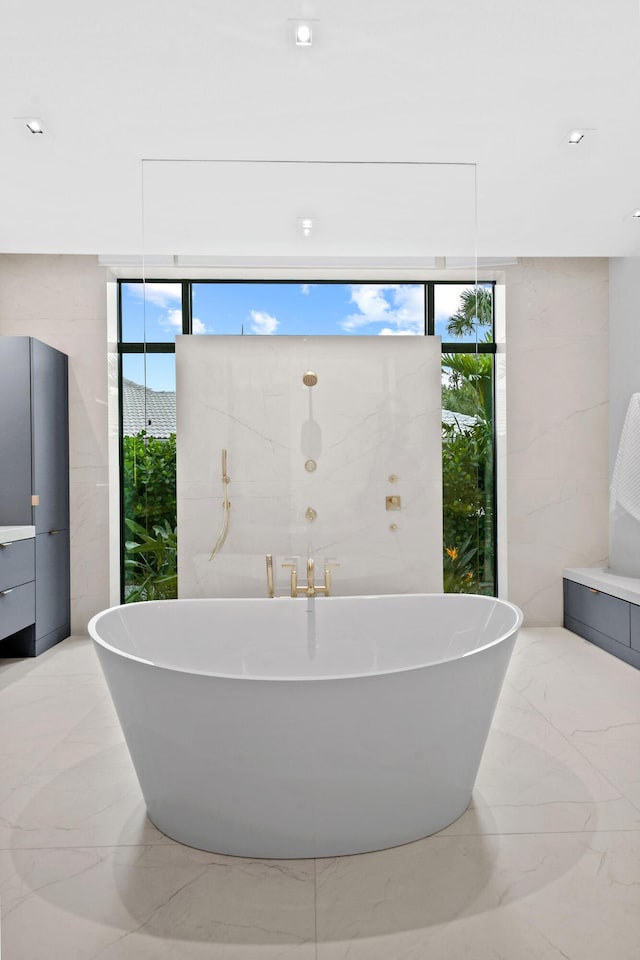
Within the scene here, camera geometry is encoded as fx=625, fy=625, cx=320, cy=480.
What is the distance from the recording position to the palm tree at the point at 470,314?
3428mm

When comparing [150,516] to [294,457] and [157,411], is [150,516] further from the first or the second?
[294,457]

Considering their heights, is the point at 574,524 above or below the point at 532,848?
above

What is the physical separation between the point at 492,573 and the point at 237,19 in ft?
9.92

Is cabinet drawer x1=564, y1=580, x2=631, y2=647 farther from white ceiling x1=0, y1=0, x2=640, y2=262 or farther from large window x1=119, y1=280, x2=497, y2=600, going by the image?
white ceiling x1=0, y1=0, x2=640, y2=262

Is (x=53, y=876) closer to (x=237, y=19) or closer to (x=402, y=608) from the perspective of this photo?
(x=402, y=608)

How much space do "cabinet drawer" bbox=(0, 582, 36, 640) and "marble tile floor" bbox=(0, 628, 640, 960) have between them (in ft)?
3.54

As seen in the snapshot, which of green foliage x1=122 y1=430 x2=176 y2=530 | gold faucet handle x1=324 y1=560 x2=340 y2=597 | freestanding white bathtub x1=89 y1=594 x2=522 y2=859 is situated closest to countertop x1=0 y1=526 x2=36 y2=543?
green foliage x1=122 y1=430 x2=176 y2=530

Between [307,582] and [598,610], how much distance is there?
2.01 metres

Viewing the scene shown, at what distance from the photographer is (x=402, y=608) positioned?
9.48 ft

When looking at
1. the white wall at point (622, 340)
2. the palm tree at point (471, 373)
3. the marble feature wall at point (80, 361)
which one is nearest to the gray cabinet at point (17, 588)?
the marble feature wall at point (80, 361)

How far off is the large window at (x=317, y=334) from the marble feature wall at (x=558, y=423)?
56 centimetres

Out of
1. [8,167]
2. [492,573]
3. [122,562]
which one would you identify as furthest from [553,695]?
[8,167]

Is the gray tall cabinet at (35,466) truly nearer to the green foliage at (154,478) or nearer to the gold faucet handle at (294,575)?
the green foliage at (154,478)

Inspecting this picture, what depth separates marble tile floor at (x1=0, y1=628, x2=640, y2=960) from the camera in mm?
1463
